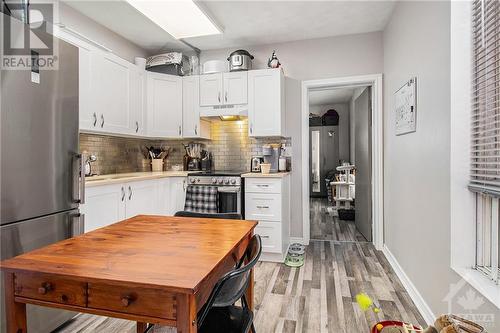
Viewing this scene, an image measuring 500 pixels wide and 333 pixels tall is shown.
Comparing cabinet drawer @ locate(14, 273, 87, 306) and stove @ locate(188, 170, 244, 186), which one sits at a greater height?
stove @ locate(188, 170, 244, 186)

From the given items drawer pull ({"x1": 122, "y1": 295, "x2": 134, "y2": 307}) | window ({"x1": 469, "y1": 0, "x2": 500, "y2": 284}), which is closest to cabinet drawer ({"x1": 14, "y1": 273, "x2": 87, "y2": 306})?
drawer pull ({"x1": 122, "y1": 295, "x2": 134, "y2": 307})

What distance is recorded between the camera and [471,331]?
1.01 meters

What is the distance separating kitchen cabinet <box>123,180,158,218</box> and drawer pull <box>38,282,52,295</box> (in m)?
1.94

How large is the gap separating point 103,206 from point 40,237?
0.82 metres

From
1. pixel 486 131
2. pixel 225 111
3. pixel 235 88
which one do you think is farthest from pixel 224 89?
pixel 486 131

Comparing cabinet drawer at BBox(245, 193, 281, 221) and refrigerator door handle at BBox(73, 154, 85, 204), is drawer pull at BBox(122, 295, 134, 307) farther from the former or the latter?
cabinet drawer at BBox(245, 193, 281, 221)

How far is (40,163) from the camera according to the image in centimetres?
171

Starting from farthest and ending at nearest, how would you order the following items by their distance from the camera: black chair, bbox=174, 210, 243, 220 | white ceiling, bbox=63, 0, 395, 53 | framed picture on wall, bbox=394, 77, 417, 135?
white ceiling, bbox=63, 0, 395, 53, framed picture on wall, bbox=394, 77, 417, 135, black chair, bbox=174, 210, 243, 220

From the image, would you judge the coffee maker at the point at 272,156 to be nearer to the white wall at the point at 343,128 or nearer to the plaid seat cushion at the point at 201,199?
the plaid seat cushion at the point at 201,199

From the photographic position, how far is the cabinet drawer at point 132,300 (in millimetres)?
848

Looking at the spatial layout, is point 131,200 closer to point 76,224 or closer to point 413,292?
point 76,224

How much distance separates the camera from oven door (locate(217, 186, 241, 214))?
3279mm

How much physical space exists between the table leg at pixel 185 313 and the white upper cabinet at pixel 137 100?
9.79ft

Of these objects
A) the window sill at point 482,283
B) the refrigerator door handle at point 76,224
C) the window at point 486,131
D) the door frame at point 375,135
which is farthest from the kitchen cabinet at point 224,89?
the window sill at point 482,283
